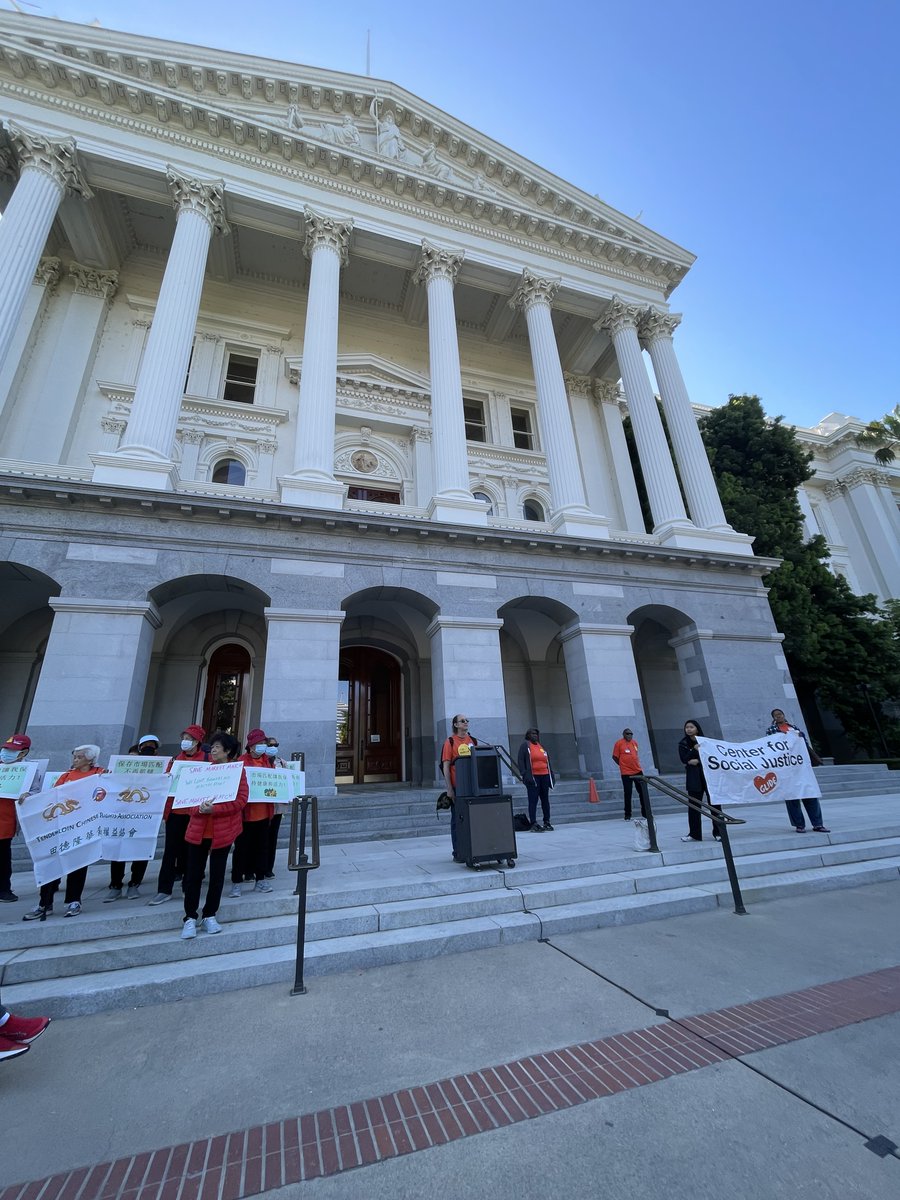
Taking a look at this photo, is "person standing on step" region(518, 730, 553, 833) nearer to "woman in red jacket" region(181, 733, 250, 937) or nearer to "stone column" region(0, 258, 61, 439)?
"woman in red jacket" region(181, 733, 250, 937)

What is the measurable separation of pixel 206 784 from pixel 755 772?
823 cm

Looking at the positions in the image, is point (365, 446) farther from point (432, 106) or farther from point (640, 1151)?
point (640, 1151)

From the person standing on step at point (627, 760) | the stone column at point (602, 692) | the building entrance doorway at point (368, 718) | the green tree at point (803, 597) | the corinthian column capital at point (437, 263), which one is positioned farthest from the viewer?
the green tree at point (803, 597)

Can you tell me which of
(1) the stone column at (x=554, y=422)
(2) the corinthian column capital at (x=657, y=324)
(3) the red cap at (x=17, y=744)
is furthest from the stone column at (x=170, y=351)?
(2) the corinthian column capital at (x=657, y=324)

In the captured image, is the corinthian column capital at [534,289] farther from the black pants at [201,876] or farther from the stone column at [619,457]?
the black pants at [201,876]

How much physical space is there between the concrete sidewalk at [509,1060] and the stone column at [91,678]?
7.53 meters

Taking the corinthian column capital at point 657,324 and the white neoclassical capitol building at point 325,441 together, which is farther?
the corinthian column capital at point 657,324

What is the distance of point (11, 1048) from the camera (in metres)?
3.18

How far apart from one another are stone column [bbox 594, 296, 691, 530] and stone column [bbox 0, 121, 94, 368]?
1796 centimetres

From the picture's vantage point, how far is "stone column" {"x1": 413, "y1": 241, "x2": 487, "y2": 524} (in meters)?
15.0

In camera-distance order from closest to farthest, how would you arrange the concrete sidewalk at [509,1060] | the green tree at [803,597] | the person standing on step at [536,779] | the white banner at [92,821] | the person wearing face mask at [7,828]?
1. the concrete sidewalk at [509,1060]
2. the white banner at [92,821]
3. the person wearing face mask at [7,828]
4. the person standing on step at [536,779]
5. the green tree at [803,597]

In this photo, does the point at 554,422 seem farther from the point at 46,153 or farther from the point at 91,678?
the point at 46,153

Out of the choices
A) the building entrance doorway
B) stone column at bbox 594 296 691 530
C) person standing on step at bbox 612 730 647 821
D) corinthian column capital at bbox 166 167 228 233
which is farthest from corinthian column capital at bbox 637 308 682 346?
person standing on step at bbox 612 730 647 821

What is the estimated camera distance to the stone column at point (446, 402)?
1502 centimetres
